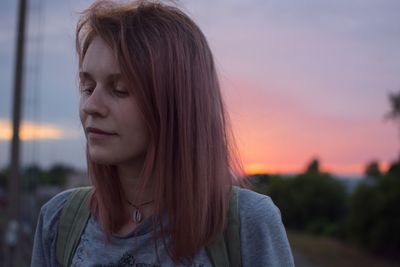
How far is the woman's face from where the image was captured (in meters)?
1.50

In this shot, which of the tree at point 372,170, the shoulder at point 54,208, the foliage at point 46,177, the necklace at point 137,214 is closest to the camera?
the necklace at point 137,214

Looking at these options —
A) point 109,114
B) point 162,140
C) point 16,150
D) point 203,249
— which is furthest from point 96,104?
point 16,150

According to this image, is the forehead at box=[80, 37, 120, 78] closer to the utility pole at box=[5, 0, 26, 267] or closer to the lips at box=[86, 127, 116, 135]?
the lips at box=[86, 127, 116, 135]

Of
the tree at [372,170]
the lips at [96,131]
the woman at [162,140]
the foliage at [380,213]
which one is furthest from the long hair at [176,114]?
the tree at [372,170]

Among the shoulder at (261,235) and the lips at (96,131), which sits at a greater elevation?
the lips at (96,131)

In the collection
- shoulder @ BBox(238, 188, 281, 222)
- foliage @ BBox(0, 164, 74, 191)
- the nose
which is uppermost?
the nose

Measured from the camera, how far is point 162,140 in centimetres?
153

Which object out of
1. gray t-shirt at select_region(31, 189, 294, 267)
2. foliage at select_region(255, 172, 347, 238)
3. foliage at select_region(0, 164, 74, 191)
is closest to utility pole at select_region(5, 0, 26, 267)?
foliage at select_region(0, 164, 74, 191)

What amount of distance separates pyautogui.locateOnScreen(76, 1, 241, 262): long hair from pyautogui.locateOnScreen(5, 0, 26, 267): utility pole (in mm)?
5912

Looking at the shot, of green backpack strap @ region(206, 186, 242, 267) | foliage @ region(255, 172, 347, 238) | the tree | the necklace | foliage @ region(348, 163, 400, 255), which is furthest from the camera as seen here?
foliage @ region(255, 172, 347, 238)

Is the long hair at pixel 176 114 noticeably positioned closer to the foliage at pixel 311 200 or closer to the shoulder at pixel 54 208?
the shoulder at pixel 54 208

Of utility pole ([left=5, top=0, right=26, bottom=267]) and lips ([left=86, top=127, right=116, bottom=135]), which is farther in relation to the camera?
utility pole ([left=5, top=0, right=26, bottom=267])

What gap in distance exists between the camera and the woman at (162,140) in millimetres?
1507

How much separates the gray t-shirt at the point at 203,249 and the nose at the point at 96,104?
0.30 metres
